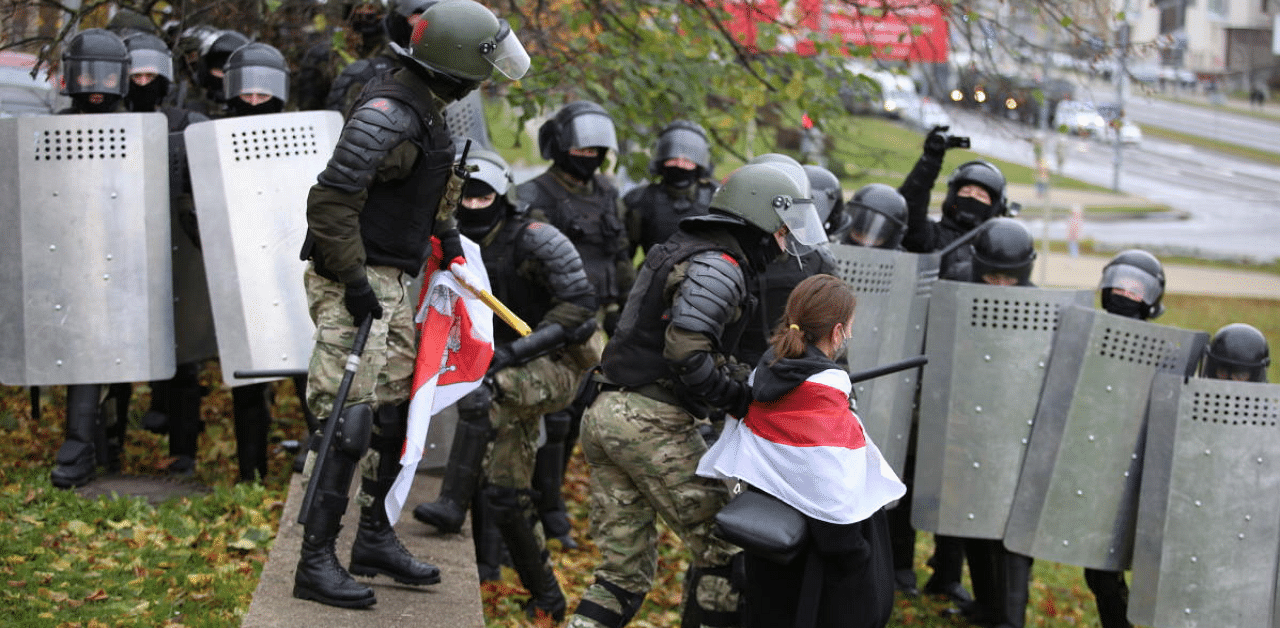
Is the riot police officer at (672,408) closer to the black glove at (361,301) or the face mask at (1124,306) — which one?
the black glove at (361,301)

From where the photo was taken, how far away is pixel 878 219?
718 cm

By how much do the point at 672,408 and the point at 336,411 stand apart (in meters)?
1.16

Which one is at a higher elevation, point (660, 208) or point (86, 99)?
point (86, 99)

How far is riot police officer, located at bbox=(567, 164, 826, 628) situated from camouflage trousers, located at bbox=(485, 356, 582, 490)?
1101 millimetres

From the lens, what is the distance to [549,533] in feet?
26.6

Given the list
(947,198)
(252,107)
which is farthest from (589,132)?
(947,198)

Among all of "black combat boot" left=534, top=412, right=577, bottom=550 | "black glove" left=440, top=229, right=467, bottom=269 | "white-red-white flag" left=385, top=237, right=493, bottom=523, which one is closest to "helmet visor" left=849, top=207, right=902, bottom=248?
"black combat boot" left=534, top=412, right=577, bottom=550

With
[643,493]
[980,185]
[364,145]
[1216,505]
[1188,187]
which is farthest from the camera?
[1188,187]

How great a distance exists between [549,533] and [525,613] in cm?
159

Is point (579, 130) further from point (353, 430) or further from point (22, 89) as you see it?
point (22, 89)

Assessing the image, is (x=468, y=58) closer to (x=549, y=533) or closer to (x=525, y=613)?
(x=525, y=613)

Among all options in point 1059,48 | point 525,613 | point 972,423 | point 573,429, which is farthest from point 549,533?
point 1059,48

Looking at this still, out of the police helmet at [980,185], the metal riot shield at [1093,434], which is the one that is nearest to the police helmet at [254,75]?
the police helmet at [980,185]

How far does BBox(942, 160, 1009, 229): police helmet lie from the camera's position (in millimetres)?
7961
